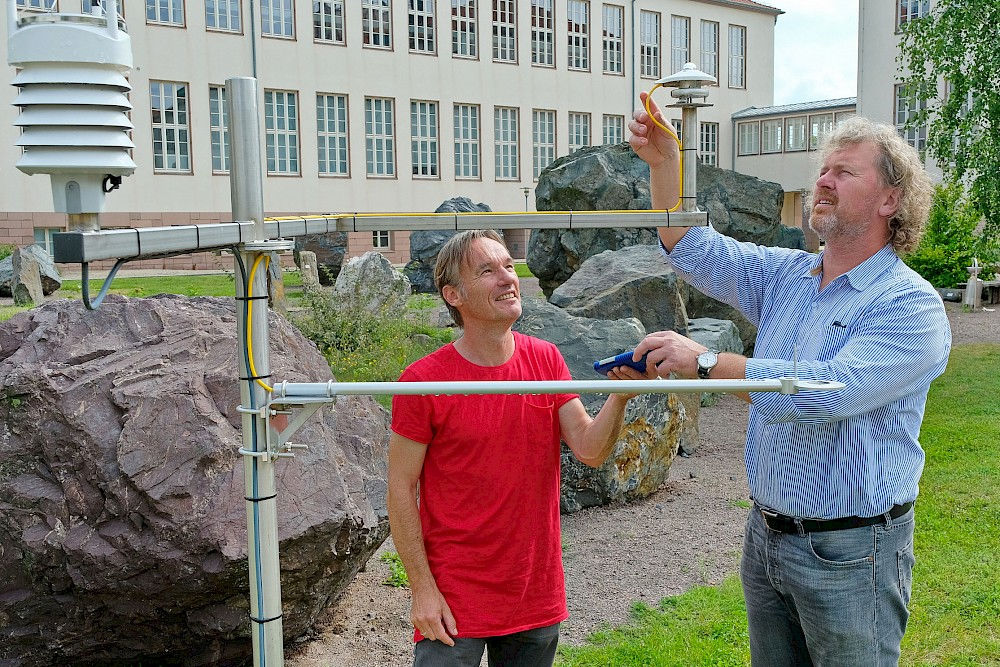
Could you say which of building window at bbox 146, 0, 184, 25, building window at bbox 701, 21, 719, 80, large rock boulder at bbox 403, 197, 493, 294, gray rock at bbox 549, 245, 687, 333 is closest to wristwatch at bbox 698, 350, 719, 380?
gray rock at bbox 549, 245, 687, 333

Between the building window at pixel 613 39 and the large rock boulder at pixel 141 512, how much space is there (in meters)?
40.6

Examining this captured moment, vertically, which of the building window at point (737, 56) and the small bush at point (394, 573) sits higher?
the building window at point (737, 56)

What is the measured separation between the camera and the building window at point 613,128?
142 ft

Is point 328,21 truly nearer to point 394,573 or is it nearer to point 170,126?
point 170,126

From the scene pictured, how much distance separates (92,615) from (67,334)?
4.21ft

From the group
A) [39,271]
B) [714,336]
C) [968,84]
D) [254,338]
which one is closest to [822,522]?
[254,338]

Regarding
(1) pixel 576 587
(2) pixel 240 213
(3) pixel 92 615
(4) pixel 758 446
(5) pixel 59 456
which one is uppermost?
(2) pixel 240 213

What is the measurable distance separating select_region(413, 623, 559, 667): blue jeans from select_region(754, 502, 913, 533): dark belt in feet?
2.19

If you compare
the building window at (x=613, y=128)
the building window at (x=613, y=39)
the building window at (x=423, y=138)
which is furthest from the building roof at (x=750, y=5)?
the building window at (x=423, y=138)

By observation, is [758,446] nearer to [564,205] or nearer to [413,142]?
[564,205]

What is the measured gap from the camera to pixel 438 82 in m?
37.8

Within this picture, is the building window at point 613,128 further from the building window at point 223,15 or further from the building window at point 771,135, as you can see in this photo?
the building window at point 223,15

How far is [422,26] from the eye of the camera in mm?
37719

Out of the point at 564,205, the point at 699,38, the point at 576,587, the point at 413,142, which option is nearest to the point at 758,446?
the point at 576,587
